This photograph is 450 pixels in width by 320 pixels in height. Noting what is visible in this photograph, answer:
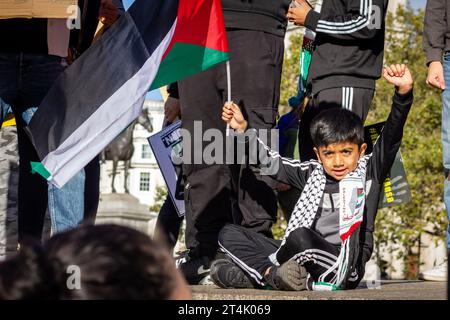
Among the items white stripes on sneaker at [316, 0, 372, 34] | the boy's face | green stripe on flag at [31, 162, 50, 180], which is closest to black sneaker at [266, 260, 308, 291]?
the boy's face

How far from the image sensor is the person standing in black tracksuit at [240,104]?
5.52 metres

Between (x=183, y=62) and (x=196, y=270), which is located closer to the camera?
(x=183, y=62)

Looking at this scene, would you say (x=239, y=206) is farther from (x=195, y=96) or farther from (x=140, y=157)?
(x=140, y=157)

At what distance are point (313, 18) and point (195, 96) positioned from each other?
0.83 metres

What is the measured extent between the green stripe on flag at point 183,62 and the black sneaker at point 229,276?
1.08m

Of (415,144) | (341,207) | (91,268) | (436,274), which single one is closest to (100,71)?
(341,207)

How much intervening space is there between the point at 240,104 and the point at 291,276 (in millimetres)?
1350

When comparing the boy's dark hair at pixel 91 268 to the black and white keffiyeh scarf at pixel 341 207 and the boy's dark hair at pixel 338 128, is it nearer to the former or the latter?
the black and white keffiyeh scarf at pixel 341 207

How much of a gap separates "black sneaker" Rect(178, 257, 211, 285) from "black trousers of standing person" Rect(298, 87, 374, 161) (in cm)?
84

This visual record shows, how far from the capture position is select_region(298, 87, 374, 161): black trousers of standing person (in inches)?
212

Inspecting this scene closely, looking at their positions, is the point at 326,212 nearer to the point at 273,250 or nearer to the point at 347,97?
the point at 273,250

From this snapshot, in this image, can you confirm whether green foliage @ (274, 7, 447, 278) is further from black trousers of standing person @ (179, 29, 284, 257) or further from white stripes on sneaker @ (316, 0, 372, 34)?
white stripes on sneaker @ (316, 0, 372, 34)

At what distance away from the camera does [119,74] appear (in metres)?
5.16
